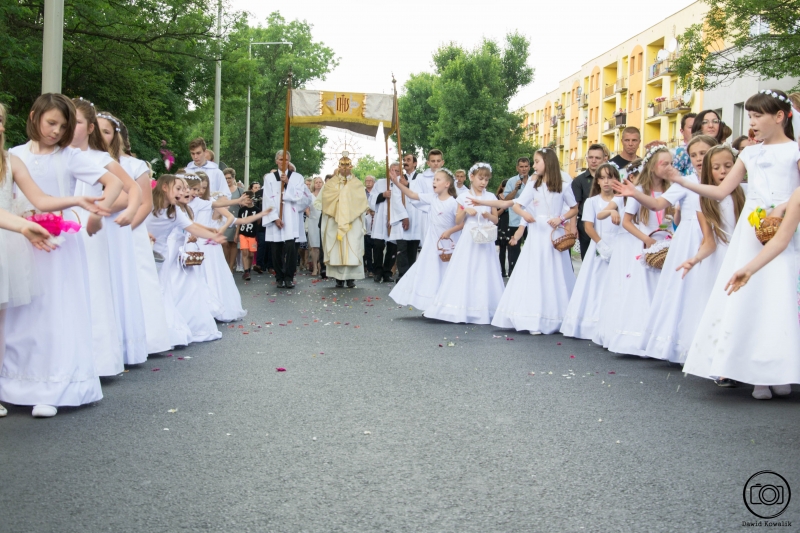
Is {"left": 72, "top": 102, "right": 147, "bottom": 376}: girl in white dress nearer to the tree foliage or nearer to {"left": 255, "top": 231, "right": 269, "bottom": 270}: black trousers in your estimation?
{"left": 255, "top": 231, "right": 269, "bottom": 270}: black trousers

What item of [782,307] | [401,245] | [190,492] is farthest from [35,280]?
[401,245]

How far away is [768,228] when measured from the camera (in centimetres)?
650

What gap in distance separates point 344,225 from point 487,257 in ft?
20.5

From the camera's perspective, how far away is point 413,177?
1928 centimetres

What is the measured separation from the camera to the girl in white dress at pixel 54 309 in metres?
6.15

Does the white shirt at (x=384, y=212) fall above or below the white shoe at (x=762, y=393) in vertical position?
above

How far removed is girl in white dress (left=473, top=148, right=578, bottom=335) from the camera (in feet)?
36.3

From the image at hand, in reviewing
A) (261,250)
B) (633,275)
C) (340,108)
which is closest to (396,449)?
(633,275)

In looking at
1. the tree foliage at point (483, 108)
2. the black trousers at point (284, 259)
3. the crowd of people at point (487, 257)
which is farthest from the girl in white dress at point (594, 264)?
the tree foliage at point (483, 108)

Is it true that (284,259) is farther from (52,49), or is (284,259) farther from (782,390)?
(782,390)

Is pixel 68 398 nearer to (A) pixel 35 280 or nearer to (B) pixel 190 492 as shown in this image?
(A) pixel 35 280

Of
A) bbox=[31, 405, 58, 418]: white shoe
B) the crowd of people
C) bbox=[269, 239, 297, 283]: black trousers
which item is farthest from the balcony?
bbox=[31, 405, 58, 418]: white shoe

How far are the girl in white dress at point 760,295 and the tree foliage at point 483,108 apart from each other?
51.1 metres

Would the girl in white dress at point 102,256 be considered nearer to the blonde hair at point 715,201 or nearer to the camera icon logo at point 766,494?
the blonde hair at point 715,201
